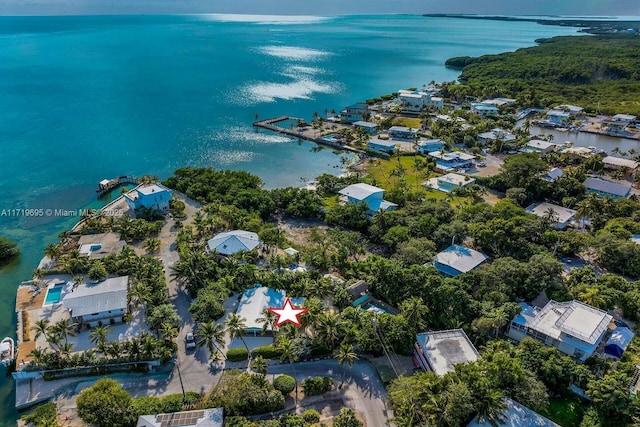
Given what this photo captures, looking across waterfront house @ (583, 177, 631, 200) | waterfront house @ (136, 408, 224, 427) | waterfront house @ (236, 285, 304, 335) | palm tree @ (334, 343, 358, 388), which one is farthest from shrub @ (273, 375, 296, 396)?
waterfront house @ (583, 177, 631, 200)

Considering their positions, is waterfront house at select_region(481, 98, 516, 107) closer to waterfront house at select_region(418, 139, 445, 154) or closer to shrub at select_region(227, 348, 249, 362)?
waterfront house at select_region(418, 139, 445, 154)

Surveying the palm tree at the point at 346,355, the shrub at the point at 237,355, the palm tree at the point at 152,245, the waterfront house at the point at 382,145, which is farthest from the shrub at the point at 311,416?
the waterfront house at the point at 382,145

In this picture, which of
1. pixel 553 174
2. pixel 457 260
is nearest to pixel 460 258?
pixel 457 260

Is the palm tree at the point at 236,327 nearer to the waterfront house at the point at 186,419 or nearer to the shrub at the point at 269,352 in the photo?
the shrub at the point at 269,352

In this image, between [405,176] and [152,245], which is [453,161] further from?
[152,245]

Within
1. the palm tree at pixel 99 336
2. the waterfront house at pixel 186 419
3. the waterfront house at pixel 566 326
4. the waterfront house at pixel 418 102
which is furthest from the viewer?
the waterfront house at pixel 418 102

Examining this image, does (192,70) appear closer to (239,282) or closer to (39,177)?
(39,177)

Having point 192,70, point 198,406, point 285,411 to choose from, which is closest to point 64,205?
point 198,406
